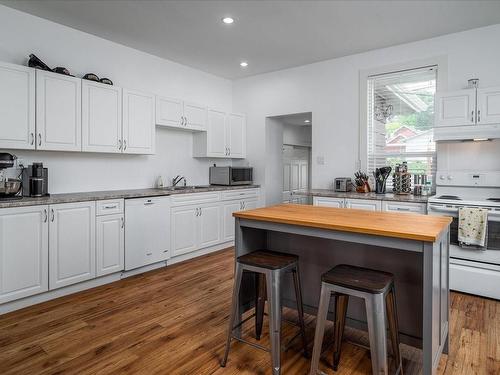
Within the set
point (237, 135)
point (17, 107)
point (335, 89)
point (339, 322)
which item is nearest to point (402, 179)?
point (335, 89)

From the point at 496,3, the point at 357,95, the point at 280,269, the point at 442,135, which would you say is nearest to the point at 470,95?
the point at 442,135

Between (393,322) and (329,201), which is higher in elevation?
(329,201)

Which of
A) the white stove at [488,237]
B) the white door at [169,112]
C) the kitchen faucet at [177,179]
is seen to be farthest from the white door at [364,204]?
the white door at [169,112]

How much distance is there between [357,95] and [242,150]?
209cm

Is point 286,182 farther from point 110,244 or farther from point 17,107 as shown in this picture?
point 17,107

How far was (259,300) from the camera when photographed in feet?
7.90

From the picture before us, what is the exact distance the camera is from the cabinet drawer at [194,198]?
4180 mm

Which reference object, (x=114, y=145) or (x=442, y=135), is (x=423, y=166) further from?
(x=114, y=145)

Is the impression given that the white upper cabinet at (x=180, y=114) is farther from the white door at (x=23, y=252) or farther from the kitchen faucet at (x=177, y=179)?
the white door at (x=23, y=252)

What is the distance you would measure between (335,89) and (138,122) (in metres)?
2.83

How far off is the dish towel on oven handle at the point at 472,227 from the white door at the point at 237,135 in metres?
3.43

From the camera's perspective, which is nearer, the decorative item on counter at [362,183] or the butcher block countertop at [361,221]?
the butcher block countertop at [361,221]

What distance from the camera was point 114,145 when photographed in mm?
3768

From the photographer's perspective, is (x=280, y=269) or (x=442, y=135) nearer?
(x=280, y=269)
